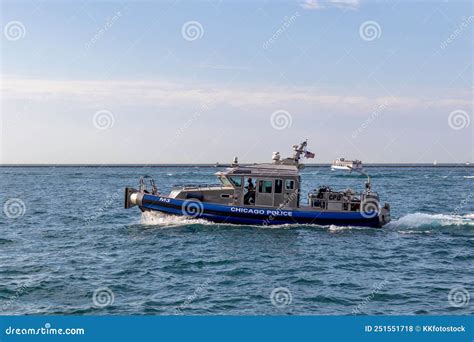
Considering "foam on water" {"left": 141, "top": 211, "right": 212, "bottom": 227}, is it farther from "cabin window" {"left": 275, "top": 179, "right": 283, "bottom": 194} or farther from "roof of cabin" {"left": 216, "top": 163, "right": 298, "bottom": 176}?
"cabin window" {"left": 275, "top": 179, "right": 283, "bottom": 194}

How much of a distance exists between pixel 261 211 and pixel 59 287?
1375cm

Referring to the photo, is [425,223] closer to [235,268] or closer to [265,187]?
[265,187]

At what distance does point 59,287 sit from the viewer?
18.5 m

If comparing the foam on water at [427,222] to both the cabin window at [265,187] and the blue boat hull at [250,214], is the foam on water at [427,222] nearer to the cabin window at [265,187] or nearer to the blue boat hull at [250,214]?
the blue boat hull at [250,214]

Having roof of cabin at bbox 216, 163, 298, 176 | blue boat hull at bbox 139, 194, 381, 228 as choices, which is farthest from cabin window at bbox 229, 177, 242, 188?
blue boat hull at bbox 139, 194, 381, 228

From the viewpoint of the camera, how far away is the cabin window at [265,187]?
30016mm

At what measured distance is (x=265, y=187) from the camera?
98.7 ft

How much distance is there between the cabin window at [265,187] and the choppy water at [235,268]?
2269mm

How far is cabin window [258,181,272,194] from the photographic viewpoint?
30016 millimetres

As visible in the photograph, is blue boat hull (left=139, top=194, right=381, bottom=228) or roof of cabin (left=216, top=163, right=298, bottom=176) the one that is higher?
roof of cabin (left=216, top=163, right=298, bottom=176)

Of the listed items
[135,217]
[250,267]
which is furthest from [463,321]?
[135,217]

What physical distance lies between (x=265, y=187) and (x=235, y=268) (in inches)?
376

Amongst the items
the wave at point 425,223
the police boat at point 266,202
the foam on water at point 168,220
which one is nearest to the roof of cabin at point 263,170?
the police boat at point 266,202

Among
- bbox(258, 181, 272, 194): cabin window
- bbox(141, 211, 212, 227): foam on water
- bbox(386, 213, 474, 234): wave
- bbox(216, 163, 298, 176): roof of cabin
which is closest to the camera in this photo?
bbox(216, 163, 298, 176): roof of cabin
